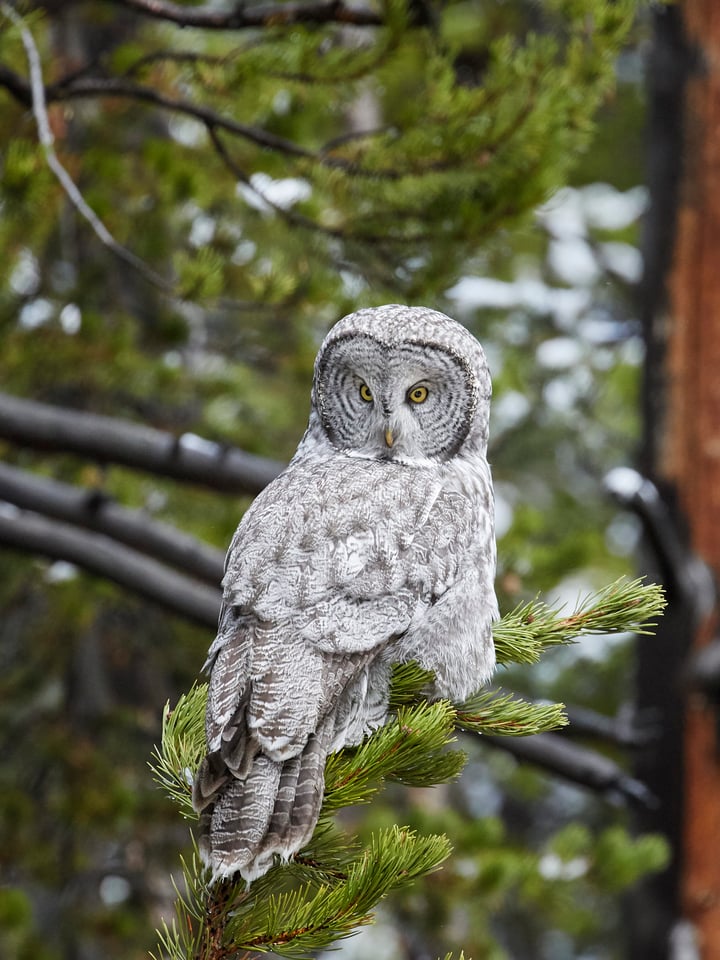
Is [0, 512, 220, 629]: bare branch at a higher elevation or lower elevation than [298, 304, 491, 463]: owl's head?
lower

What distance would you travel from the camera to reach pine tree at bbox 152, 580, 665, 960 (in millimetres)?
1594

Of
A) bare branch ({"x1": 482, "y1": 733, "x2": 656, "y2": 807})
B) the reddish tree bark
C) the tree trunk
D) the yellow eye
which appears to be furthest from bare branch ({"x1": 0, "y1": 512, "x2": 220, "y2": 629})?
the reddish tree bark

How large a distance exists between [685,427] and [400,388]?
3507 mm

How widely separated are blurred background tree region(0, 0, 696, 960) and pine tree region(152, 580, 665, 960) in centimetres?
156

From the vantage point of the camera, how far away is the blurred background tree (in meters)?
3.25

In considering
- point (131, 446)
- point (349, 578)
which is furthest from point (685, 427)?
point (349, 578)

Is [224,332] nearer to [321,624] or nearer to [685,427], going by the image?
[685,427]

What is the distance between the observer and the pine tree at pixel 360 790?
62.7 inches

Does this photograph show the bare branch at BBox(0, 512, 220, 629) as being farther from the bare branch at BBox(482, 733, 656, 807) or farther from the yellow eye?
the yellow eye

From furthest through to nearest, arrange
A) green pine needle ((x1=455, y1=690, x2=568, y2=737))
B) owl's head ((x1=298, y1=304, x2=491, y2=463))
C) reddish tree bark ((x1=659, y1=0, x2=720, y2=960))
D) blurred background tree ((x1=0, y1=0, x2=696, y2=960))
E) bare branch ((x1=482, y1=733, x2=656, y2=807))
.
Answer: reddish tree bark ((x1=659, y1=0, x2=720, y2=960)), bare branch ((x1=482, y1=733, x2=656, y2=807)), blurred background tree ((x1=0, y1=0, x2=696, y2=960)), owl's head ((x1=298, y1=304, x2=491, y2=463)), green pine needle ((x1=455, y1=690, x2=568, y2=737))

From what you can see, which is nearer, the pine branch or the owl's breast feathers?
the owl's breast feathers

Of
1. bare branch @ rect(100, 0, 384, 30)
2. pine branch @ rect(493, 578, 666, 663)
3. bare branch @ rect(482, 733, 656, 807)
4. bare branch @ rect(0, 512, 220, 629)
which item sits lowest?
bare branch @ rect(482, 733, 656, 807)

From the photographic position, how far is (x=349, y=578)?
6.30 feet

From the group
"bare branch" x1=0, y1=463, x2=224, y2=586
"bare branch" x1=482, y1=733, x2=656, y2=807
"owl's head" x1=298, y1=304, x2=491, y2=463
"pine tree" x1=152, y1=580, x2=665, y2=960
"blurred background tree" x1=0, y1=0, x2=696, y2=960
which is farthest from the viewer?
"bare branch" x1=0, y1=463, x2=224, y2=586
